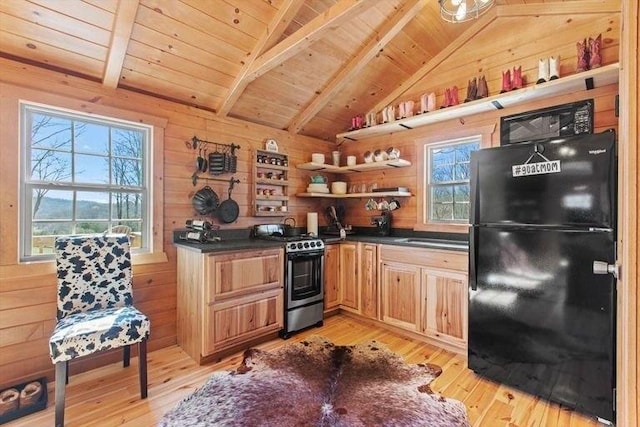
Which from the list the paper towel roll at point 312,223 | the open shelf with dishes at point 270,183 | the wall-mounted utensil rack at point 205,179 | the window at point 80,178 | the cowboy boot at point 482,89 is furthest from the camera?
the paper towel roll at point 312,223

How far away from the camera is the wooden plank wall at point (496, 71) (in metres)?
2.39

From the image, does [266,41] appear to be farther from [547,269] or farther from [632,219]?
[547,269]

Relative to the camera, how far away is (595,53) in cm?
231

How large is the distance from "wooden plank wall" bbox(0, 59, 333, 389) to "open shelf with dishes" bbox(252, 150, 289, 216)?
90 millimetres

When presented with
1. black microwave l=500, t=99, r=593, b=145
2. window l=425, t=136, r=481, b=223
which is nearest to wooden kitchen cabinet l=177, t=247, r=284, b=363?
window l=425, t=136, r=481, b=223

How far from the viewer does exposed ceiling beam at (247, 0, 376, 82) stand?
6.74 ft

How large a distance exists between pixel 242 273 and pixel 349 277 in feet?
4.42

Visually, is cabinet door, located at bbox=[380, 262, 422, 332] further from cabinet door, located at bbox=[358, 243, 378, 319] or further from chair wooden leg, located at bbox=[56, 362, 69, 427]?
chair wooden leg, located at bbox=[56, 362, 69, 427]

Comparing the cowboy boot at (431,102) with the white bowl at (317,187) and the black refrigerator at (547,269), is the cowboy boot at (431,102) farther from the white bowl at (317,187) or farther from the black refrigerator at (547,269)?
the white bowl at (317,187)

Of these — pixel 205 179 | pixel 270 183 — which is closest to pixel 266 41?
pixel 205 179

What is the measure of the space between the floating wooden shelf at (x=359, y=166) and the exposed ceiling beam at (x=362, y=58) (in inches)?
19.0

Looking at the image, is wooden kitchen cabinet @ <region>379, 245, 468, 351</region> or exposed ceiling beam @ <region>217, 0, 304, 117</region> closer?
exposed ceiling beam @ <region>217, 0, 304, 117</region>

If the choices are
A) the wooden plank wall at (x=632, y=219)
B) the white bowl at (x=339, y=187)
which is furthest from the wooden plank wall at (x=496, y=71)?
the wooden plank wall at (x=632, y=219)

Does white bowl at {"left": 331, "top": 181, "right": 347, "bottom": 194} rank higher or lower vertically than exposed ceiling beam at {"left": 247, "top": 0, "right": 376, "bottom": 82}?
lower
